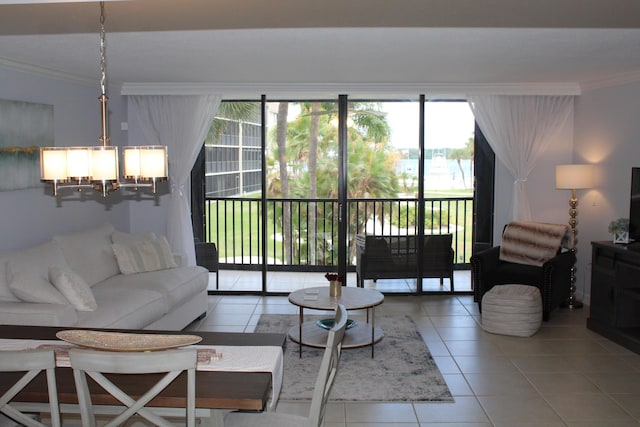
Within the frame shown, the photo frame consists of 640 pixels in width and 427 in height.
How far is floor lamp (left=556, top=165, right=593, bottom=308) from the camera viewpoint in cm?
652

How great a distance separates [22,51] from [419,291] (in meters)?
4.72

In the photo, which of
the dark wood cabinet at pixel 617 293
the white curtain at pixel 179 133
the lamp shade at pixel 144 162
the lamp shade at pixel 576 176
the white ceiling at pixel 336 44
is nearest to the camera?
the lamp shade at pixel 144 162

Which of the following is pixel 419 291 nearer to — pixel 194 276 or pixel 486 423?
pixel 194 276

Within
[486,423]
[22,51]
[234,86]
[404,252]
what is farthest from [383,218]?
[22,51]

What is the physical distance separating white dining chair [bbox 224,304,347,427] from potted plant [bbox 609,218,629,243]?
382cm

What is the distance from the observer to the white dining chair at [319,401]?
2.54 metres

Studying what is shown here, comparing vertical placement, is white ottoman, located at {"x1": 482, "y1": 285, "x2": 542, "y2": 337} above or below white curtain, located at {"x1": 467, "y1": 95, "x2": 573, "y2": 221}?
below

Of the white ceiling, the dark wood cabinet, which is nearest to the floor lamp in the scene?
the dark wood cabinet

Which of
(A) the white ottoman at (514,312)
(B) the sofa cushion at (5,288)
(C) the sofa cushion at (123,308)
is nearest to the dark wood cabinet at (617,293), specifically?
(A) the white ottoman at (514,312)

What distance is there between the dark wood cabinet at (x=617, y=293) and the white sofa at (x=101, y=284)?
12.2 feet

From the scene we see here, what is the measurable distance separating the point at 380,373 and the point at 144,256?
2.56 m

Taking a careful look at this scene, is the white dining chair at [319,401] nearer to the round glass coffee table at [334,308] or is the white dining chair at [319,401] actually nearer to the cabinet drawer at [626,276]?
the round glass coffee table at [334,308]

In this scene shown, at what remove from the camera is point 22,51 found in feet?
15.7

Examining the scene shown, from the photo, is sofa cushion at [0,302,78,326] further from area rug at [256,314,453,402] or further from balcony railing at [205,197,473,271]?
balcony railing at [205,197,473,271]
